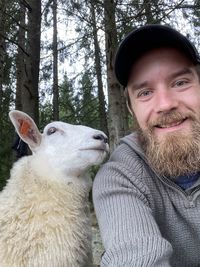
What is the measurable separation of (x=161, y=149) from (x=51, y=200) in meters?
0.89

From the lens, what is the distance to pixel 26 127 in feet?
10.1

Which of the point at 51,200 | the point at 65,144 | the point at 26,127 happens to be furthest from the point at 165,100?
the point at 26,127

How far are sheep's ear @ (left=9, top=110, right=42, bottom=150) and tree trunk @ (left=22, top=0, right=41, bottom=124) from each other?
3.04 m

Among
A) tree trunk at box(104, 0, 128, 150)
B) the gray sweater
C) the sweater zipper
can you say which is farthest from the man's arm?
tree trunk at box(104, 0, 128, 150)

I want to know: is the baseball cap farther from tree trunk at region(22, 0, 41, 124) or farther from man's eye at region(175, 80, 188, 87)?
tree trunk at region(22, 0, 41, 124)

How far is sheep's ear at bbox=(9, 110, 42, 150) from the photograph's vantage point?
3051 millimetres

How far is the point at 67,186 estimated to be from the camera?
290 centimetres

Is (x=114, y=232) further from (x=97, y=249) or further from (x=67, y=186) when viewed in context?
(x=97, y=249)

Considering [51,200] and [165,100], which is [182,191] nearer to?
[165,100]

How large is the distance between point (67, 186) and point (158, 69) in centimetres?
103

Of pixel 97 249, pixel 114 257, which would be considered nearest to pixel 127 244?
pixel 114 257

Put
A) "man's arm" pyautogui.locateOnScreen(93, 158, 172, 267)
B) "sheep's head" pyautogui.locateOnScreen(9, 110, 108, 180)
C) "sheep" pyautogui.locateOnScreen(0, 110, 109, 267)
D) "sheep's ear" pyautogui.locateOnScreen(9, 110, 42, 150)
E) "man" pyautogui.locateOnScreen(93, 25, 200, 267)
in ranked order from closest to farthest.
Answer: "man's arm" pyautogui.locateOnScreen(93, 158, 172, 267) < "man" pyautogui.locateOnScreen(93, 25, 200, 267) < "sheep" pyautogui.locateOnScreen(0, 110, 109, 267) < "sheep's head" pyautogui.locateOnScreen(9, 110, 108, 180) < "sheep's ear" pyautogui.locateOnScreen(9, 110, 42, 150)

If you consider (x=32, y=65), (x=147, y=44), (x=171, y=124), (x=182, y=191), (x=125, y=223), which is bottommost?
(x=125, y=223)

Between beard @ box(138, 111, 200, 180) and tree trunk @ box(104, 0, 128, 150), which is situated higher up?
tree trunk @ box(104, 0, 128, 150)
